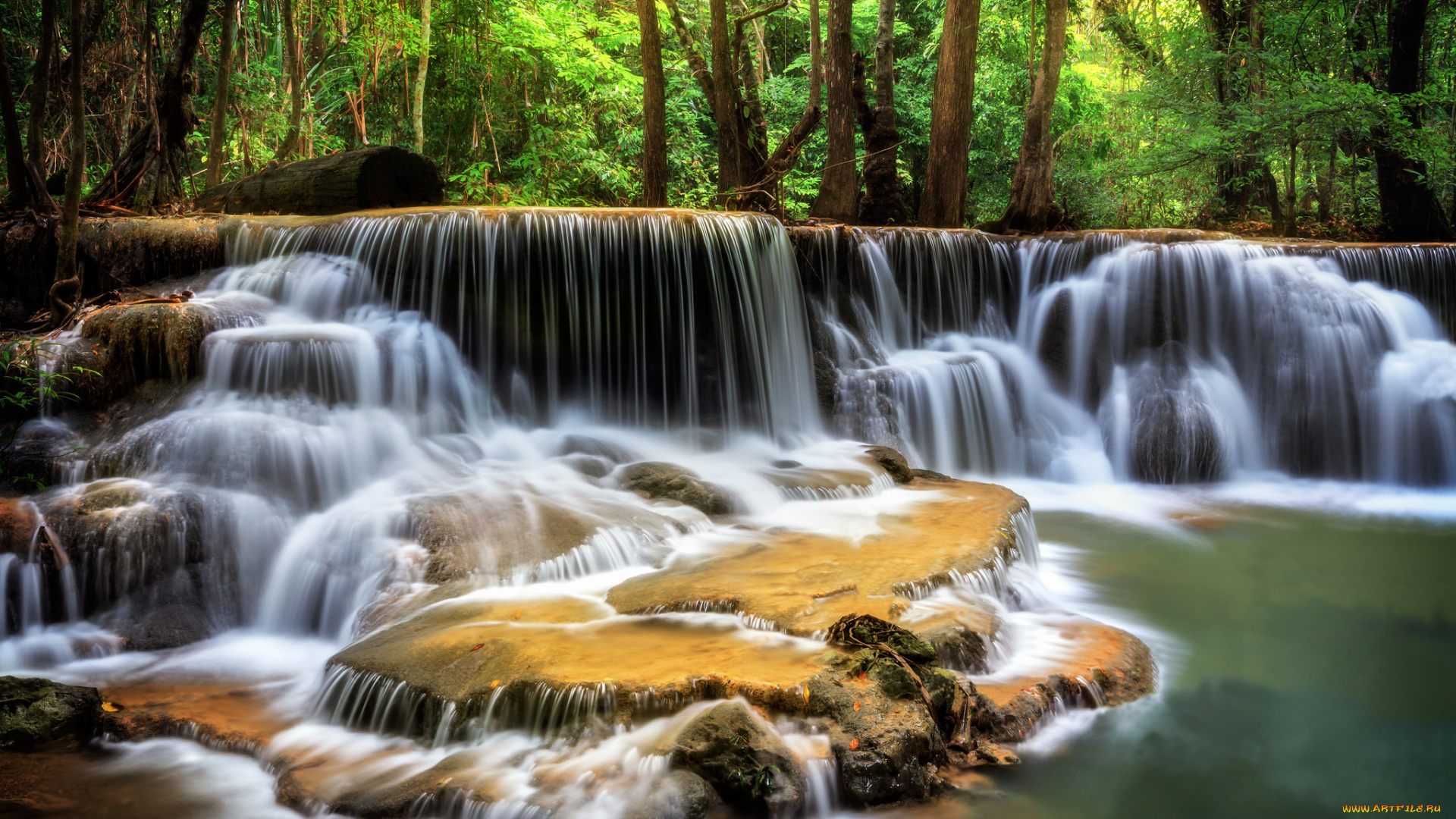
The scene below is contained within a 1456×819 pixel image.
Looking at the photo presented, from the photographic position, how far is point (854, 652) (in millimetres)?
4023

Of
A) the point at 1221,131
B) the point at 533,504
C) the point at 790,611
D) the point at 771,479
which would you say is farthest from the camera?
the point at 1221,131

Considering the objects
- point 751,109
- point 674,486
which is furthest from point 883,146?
point 674,486

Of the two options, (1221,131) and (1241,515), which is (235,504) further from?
(1221,131)

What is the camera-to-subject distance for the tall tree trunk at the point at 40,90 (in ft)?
27.1

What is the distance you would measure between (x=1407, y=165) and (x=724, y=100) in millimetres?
9537

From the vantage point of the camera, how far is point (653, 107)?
10961mm

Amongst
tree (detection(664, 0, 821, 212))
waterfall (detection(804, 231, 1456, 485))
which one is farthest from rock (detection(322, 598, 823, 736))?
tree (detection(664, 0, 821, 212))

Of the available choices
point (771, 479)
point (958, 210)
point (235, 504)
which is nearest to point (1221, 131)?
point (958, 210)

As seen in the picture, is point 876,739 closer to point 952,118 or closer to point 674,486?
point 674,486

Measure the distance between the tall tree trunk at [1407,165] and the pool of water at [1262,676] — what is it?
22.4 feet

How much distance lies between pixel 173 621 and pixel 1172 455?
30.1 ft

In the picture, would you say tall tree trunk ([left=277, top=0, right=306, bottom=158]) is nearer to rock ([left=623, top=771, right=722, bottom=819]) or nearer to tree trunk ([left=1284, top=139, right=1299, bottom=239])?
rock ([left=623, top=771, right=722, bottom=819])

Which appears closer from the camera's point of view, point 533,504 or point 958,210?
point 533,504

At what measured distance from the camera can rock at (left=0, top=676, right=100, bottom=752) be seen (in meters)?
4.08
